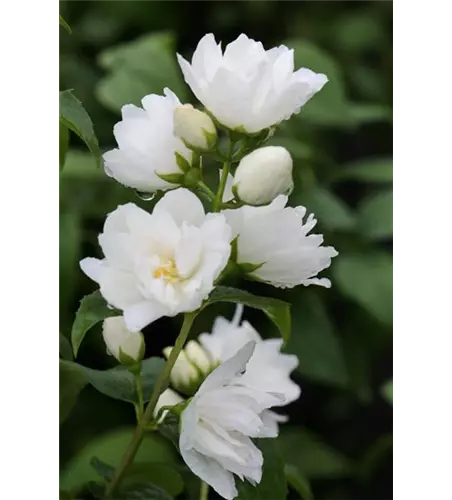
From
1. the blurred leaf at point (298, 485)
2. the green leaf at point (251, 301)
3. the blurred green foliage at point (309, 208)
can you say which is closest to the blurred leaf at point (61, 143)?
the blurred green foliage at point (309, 208)

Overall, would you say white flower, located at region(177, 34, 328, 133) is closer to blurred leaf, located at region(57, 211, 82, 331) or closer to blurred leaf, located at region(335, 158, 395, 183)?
blurred leaf, located at region(57, 211, 82, 331)

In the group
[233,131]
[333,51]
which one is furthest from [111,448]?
[333,51]

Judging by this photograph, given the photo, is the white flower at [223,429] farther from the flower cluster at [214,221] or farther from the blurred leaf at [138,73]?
the blurred leaf at [138,73]

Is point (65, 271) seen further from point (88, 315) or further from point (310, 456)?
point (310, 456)

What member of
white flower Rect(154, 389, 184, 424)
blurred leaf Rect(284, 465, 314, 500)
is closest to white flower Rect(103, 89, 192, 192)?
white flower Rect(154, 389, 184, 424)

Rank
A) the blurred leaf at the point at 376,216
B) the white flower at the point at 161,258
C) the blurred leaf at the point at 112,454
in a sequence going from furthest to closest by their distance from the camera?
1. the blurred leaf at the point at 376,216
2. the blurred leaf at the point at 112,454
3. the white flower at the point at 161,258
